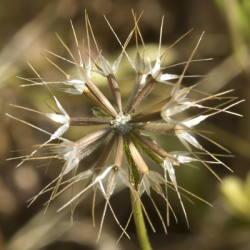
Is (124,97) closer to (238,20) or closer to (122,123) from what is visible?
(238,20)

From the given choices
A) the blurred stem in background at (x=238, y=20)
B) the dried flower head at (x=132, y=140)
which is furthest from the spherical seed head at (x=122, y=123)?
the blurred stem in background at (x=238, y=20)

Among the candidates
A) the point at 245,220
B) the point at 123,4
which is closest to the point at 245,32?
the point at 123,4

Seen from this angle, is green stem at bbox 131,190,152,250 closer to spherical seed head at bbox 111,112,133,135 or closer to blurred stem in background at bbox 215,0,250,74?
spherical seed head at bbox 111,112,133,135

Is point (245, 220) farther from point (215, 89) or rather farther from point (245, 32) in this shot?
point (245, 32)

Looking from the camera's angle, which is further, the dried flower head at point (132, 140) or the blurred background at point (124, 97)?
the blurred background at point (124, 97)

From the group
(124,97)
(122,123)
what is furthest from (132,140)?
(124,97)

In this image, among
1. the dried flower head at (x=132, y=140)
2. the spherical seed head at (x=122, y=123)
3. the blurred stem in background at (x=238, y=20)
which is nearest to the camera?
the dried flower head at (x=132, y=140)

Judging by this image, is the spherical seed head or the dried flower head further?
the spherical seed head

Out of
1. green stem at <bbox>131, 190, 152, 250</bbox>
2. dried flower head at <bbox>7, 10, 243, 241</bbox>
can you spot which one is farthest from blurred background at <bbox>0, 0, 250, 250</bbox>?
dried flower head at <bbox>7, 10, 243, 241</bbox>

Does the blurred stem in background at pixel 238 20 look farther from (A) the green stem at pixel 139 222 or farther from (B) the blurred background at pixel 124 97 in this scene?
(A) the green stem at pixel 139 222
